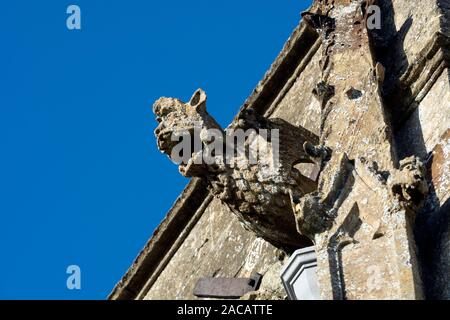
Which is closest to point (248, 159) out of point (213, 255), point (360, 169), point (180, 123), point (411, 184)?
point (180, 123)

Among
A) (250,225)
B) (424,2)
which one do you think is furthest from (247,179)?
(424,2)

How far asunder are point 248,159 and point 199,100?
→ 0.57 meters

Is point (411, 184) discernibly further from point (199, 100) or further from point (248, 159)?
point (199, 100)

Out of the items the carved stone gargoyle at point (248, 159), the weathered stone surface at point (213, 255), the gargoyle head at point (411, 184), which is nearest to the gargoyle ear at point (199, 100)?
the carved stone gargoyle at point (248, 159)

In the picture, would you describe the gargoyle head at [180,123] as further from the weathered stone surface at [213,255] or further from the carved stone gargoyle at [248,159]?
the weathered stone surface at [213,255]

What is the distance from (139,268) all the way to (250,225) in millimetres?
3569

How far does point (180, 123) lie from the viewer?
9.11m

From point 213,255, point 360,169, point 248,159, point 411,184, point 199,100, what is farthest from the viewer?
point 213,255

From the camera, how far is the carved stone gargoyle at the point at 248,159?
8750mm

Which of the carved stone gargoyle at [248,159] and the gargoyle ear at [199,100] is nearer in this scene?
the carved stone gargoyle at [248,159]

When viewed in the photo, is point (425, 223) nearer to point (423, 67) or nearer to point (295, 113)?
point (423, 67)

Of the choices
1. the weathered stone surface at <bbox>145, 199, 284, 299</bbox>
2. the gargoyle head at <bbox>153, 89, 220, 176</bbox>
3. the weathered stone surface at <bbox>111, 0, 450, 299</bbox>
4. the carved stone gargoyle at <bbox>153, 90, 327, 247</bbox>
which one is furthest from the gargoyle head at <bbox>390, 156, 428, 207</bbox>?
the weathered stone surface at <bbox>145, 199, 284, 299</bbox>

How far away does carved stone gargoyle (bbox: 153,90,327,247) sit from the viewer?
875cm

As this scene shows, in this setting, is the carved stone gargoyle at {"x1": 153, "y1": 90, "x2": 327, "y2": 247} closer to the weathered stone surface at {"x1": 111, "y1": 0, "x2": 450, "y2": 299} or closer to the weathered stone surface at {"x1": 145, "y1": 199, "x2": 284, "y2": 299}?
the weathered stone surface at {"x1": 111, "y1": 0, "x2": 450, "y2": 299}
